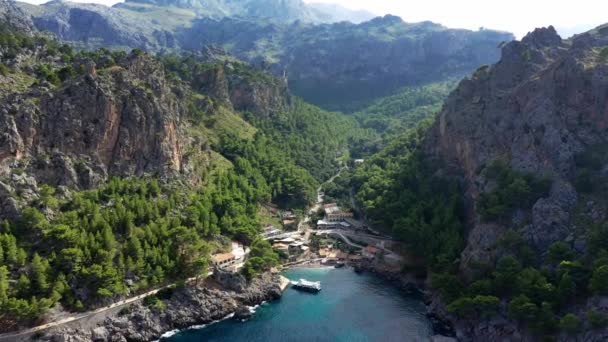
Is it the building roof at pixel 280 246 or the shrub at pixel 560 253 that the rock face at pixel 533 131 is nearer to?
the shrub at pixel 560 253

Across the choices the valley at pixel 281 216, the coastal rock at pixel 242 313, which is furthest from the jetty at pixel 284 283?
the coastal rock at pixel 242 313

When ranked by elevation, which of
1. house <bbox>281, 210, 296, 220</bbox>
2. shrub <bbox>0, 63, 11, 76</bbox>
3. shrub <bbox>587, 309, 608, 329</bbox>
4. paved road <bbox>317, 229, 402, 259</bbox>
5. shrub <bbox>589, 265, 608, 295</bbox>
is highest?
shrub <bbox>0, 63, 11, 76</bbox>

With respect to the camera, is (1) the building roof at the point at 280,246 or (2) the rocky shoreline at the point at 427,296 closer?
(2) the rocky shoreline at the point at 427,296

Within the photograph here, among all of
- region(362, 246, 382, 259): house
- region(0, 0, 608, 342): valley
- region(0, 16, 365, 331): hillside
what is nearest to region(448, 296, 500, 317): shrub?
region(0, 0, 608, 342): valley

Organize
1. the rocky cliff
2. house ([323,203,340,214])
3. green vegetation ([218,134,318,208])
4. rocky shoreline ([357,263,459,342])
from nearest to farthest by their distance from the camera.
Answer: rocky shoreline ([357,263,459,342]) < the rocky cliff < house ([323,203,340,214]) < green vegetation ([218,134,318,208])

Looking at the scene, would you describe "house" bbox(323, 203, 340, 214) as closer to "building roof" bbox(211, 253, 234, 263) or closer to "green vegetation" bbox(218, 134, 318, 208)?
"green vegetation" bbox(218, 134, 318, 208)

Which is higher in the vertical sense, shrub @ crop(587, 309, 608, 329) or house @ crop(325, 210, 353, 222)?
shrub @ crop(587, 309, 608, 329)
